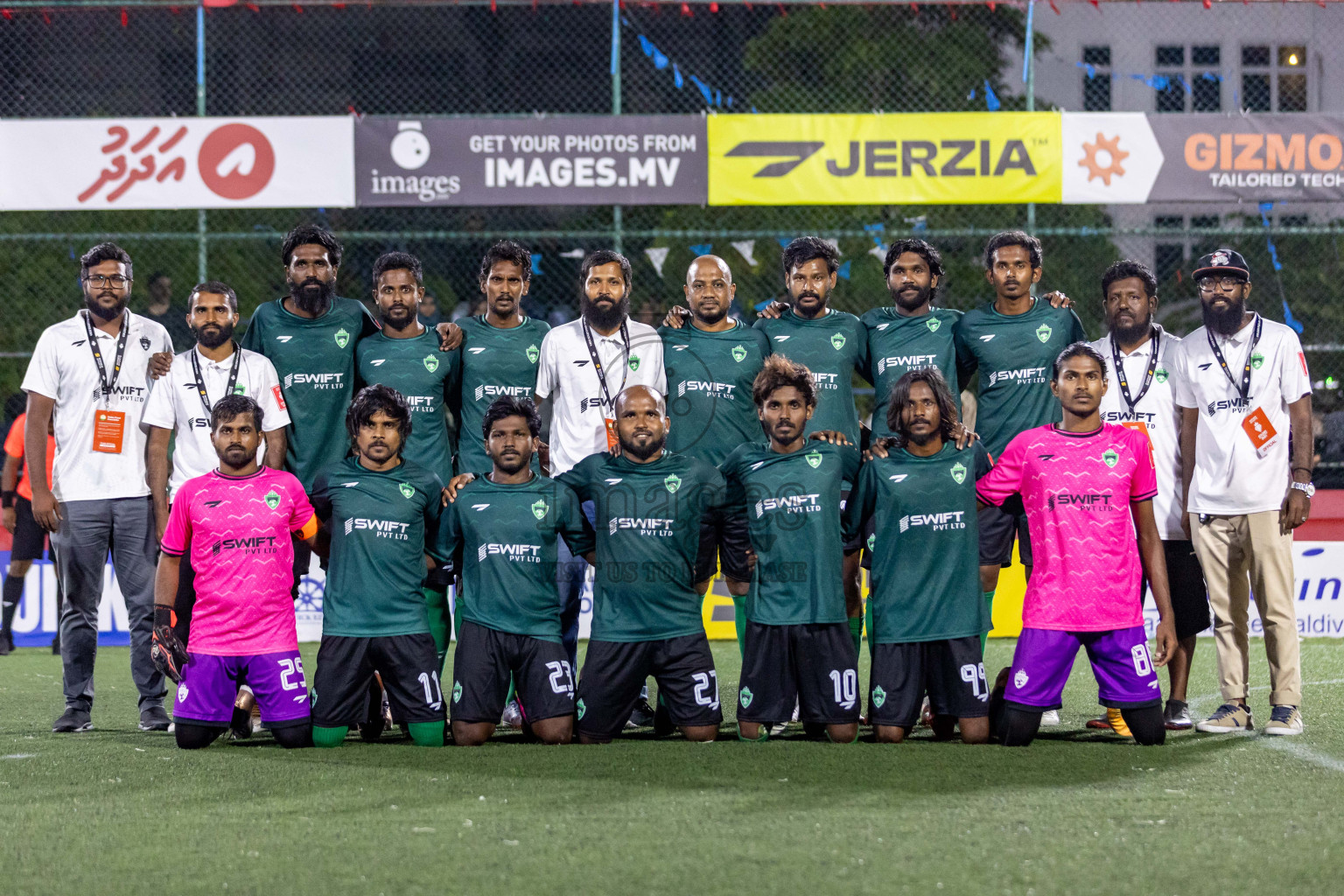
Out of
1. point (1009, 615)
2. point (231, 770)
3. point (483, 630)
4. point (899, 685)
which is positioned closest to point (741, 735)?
point (899, 685)

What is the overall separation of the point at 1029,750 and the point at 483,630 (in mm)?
2328

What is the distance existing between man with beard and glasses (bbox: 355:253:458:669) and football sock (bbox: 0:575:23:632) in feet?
16.7

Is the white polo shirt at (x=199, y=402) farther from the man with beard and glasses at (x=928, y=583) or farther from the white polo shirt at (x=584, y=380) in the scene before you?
the man with beard and glasses at (x=928, y=583)

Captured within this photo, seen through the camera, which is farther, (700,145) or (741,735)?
(700,145)

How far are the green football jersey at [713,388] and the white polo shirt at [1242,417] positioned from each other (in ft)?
6.60

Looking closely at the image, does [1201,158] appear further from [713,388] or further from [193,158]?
[193,158]

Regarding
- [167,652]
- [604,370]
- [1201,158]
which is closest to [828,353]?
[604,370]

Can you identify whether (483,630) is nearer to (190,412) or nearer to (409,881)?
(190,412)

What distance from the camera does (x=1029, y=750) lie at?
239 inches

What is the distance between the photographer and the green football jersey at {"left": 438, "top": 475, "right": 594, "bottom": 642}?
6.48m

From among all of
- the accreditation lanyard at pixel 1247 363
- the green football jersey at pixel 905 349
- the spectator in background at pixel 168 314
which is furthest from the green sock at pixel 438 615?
the spectator in background at pixel 168 314

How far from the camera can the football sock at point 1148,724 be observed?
6195 mm

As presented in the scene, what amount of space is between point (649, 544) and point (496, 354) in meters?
1.30

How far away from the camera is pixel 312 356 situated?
7039 millimetres
